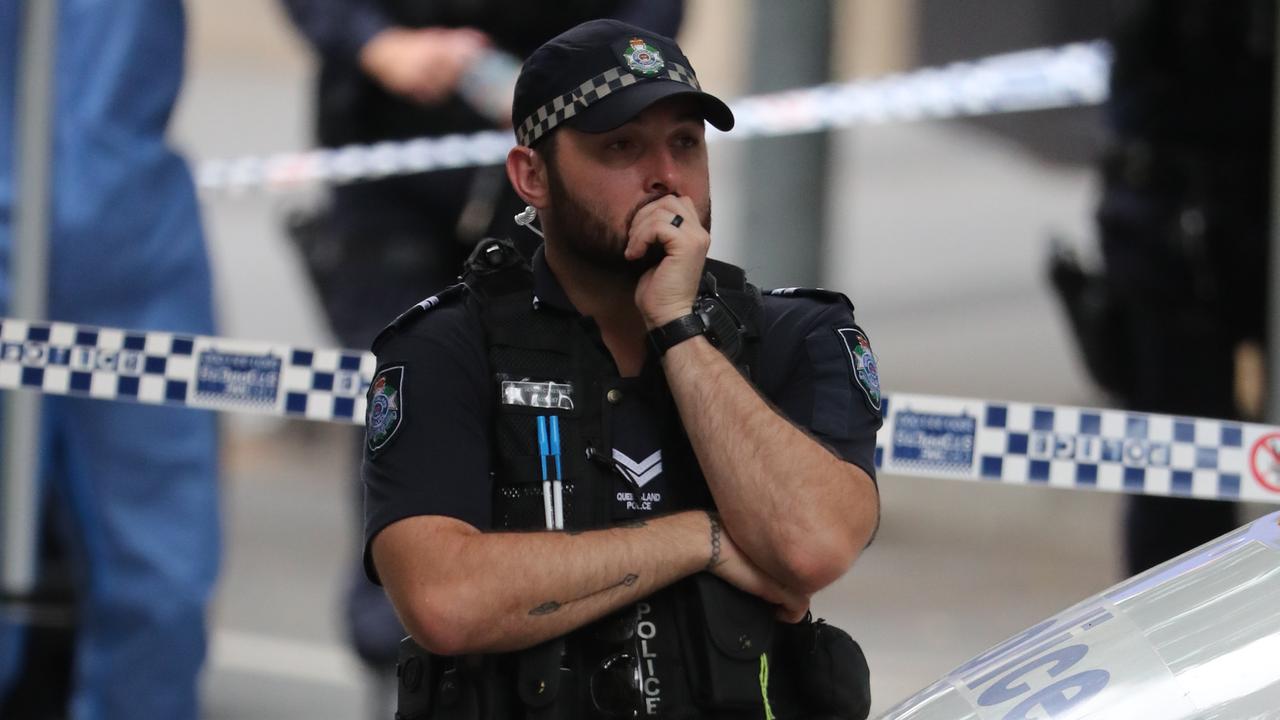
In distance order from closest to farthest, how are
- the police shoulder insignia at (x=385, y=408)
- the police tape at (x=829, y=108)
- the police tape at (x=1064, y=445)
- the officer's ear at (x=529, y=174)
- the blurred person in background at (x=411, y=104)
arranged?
the police shoulder insignia at (x=385, y=408) < the officer's ear at (x=529, y=174) < the police tape at (x=1064, y=445) < the blurred person in background at (x=411, y=104) < the police tape at (x=829, y=108)

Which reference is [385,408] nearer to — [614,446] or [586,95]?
Result: [614,446]

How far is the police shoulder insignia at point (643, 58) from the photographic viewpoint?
94.0 inches

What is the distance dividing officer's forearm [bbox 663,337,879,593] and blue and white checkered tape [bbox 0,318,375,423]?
1718 mm

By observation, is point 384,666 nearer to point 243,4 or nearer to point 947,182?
point 243,4

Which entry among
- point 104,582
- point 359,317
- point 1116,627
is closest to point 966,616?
point 359,317

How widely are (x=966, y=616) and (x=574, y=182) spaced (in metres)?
4.05

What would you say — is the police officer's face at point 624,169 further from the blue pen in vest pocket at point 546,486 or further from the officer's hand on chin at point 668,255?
the blue pen in vest pocket at point 546,486

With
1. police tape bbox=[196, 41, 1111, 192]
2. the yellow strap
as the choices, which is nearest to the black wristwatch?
the yellow strap

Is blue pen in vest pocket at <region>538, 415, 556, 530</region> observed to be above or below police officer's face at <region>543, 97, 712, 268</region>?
below

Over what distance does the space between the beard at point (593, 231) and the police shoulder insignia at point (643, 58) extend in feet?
0.53

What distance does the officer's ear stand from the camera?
98.6 inches

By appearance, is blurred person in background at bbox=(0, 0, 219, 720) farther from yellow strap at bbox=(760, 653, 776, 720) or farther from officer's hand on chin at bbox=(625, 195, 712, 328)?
yellow strap at bbox=(760, 653, 776, 720)

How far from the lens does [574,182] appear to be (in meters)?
2.44

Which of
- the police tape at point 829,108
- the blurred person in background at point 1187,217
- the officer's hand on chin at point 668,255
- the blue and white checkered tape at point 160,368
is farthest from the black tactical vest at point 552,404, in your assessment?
the blurred person in background at point 1187,217
